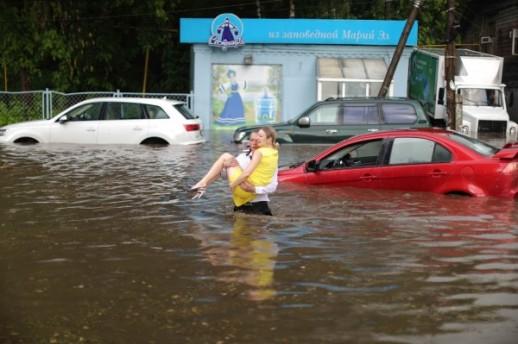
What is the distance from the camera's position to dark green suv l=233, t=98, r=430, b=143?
53.9 feet

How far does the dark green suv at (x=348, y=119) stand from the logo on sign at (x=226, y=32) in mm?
10748

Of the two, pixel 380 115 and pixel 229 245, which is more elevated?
pixel 380 115

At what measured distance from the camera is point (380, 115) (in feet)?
54.5

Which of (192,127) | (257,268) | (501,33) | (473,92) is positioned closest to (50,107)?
(192,127)

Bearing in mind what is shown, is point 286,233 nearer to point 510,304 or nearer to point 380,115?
point 510,304

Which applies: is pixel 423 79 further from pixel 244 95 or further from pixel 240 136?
pixel 240 136

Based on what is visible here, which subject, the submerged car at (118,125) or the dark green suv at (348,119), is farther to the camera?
the submerged car at (118,125)

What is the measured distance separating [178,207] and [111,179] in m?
3.03

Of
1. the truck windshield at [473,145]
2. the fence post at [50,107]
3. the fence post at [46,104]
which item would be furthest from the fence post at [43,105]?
the truck windshield at [473,145]

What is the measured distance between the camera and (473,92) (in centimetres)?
2427

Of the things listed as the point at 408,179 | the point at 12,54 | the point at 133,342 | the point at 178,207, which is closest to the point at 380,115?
the point at 408,179

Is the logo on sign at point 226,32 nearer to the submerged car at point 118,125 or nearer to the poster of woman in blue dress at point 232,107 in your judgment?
the poster of woman in blue dress at point 232,107

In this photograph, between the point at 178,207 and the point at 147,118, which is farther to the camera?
Answer: the point at 147,118

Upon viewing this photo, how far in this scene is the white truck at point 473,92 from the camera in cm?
2258
